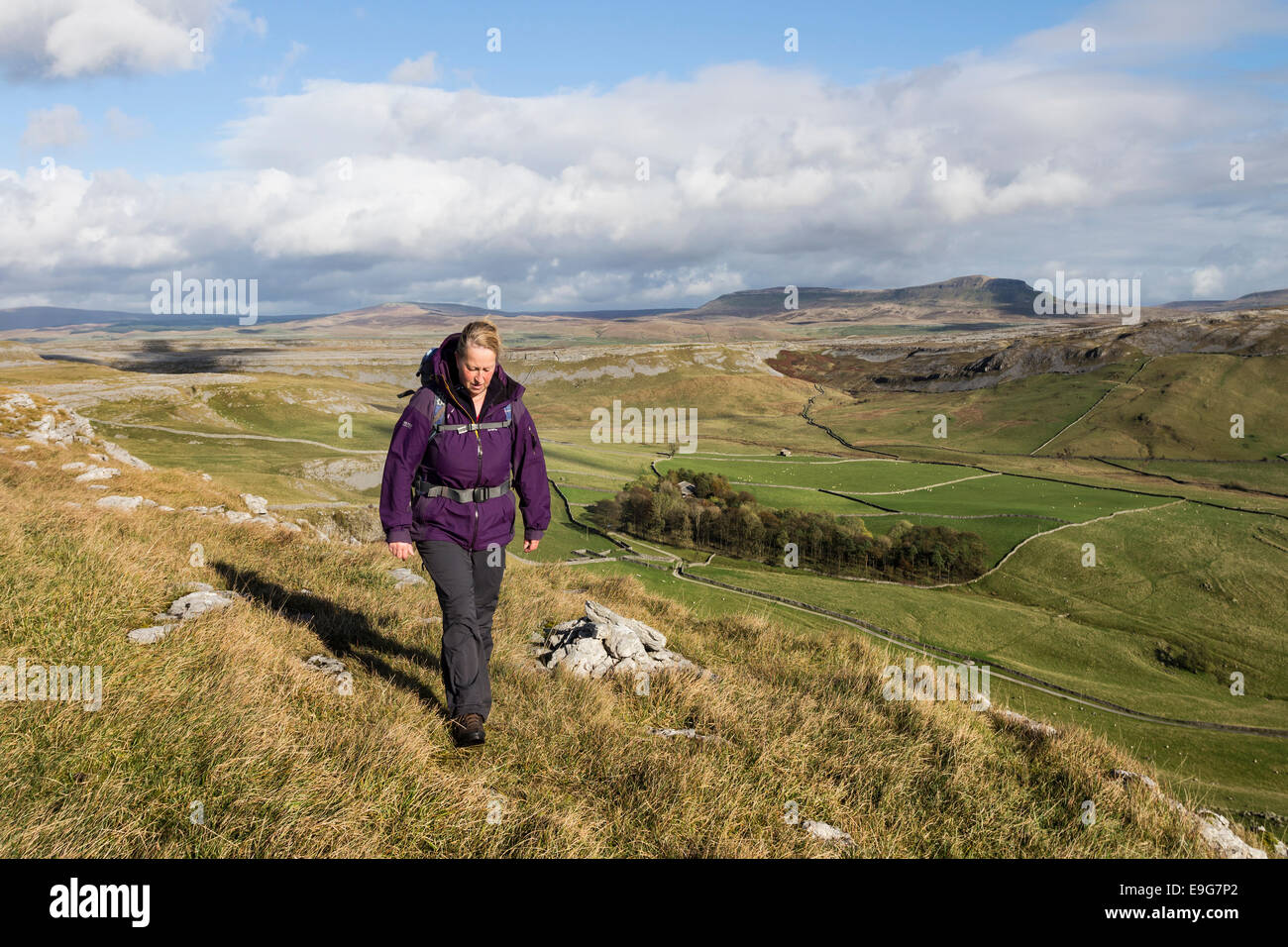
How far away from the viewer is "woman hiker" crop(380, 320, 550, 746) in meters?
6.03

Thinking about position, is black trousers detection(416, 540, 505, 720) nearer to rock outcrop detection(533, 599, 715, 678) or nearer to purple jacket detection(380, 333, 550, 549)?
purple jacket detection(380, 333, 550, 549)

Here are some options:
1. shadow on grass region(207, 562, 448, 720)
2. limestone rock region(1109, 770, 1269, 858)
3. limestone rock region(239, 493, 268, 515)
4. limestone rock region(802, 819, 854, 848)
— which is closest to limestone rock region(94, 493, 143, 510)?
limestone rock region(239, 493, 268, 515)

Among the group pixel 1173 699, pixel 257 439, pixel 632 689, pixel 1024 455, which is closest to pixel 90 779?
pixel 632 689

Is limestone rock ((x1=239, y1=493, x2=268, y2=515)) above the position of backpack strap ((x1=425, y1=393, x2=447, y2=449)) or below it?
below

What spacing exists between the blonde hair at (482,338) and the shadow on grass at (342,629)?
10.8 feet

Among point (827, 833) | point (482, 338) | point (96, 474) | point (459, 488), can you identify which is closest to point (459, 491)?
point (459, 488)

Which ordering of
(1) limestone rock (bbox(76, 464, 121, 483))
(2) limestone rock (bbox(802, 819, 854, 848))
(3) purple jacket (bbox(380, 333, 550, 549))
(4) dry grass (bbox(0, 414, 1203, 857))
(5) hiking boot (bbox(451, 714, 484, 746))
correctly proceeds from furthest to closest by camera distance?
(1) limestone rock (bbox(76, 464, 121, 483)), (3) purple jacket (bbox(380, 333, 550, 549)), (5) hiking boot (bbox(451, 714, 484, 746)), (2) limestone rock (bbox(802, 819, 854, 848)), (4) dry grass (bbox(0, 414, 1203, 857))

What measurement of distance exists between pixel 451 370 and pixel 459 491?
45.2 inches

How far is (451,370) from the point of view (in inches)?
249

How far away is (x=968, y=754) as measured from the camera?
21.6ft
